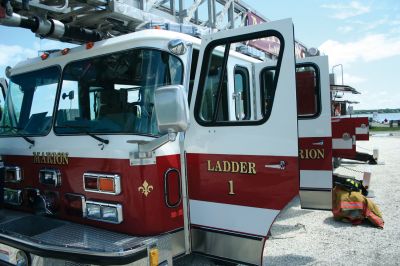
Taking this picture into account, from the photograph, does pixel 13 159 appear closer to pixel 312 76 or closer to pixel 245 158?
pixel 245 158

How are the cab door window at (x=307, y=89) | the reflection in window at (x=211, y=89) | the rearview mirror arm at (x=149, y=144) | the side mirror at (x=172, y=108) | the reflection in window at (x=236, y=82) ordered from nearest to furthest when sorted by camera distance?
1. the side mirror at (x=172, y=108)
2. the rearview mirror arm at (x=149, y=144)
3. the reflection in window at (x=236, y=82)
4. the reflection in window at (x=211, y=89)
5. the cab door window at (x=307, y=89)

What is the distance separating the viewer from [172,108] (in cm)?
238

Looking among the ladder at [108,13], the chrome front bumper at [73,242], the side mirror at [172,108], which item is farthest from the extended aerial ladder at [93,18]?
the chrome front bumper at [73,242]

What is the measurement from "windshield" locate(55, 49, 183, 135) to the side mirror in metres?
0.44

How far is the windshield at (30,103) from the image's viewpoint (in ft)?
11.7

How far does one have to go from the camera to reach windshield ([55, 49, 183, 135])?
2.89 metres

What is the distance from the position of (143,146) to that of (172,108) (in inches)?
18.3

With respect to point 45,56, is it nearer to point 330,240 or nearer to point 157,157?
point 157,157

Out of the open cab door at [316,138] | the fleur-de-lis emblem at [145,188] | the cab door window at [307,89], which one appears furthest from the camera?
the cab door window at [307,89]

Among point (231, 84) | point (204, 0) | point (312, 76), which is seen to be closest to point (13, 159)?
point (231, 84)

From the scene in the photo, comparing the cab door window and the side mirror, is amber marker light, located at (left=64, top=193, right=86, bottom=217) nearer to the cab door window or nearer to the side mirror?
the side mirror

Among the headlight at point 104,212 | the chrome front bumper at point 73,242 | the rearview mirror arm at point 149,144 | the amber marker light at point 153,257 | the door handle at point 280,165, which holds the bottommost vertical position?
the amber marker light at point 153,257

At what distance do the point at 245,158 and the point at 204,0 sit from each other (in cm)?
251

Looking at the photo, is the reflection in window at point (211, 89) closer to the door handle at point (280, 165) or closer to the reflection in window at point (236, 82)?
the reflection in window at point (236, 82)
